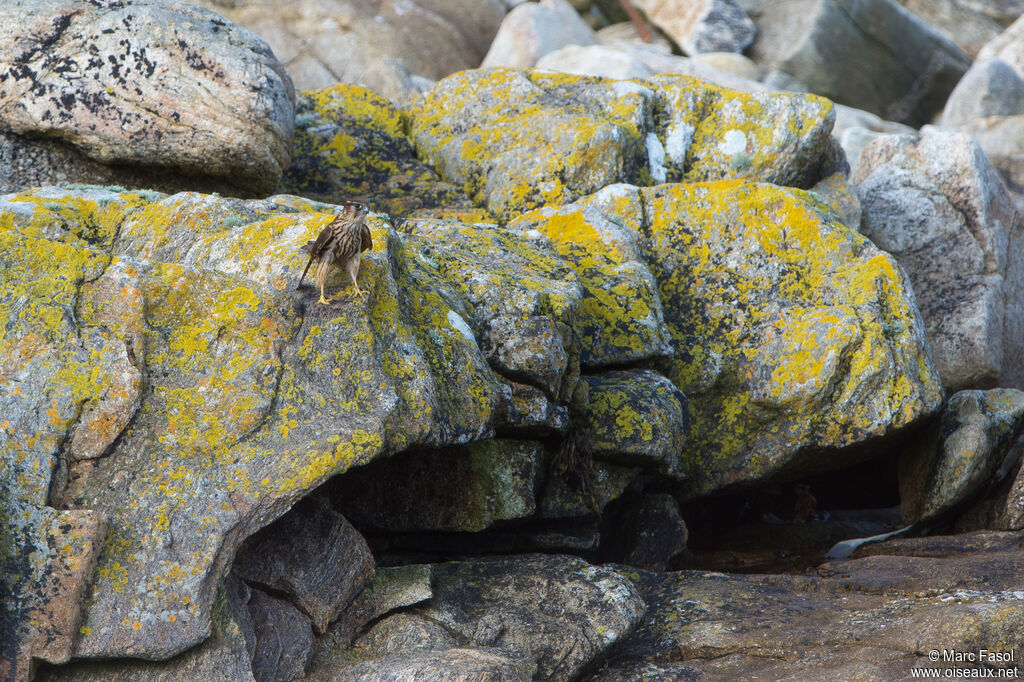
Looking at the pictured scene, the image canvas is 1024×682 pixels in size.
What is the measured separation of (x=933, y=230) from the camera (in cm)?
1291

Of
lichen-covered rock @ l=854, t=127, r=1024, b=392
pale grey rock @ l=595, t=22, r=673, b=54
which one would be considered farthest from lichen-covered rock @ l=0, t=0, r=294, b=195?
pale grey rock @ l=595, t=22, r=673, b=54

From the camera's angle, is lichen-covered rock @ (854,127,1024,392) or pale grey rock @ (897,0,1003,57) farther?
pale grey rock @ (897,0,1003,57)

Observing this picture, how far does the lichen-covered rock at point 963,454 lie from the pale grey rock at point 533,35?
1766 centimetres

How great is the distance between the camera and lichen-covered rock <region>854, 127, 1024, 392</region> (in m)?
12.3

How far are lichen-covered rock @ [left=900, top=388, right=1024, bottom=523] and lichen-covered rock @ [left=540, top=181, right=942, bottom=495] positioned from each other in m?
0.67

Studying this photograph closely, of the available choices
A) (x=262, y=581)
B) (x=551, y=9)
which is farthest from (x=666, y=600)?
(x=551, y=9)

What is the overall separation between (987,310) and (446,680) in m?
9.77

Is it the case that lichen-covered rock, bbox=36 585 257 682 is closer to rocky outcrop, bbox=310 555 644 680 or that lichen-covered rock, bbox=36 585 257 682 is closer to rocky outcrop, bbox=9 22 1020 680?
rocky outcrop, bbox=9 22 1020 680

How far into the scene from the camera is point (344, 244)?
666 centimetres

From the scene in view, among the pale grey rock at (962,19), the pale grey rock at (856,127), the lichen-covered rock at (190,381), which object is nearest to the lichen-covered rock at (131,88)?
the lichen-covered rock at (190,381)

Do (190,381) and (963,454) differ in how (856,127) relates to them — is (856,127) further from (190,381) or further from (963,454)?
(190,381)

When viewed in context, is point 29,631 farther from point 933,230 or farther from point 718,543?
point 933,230

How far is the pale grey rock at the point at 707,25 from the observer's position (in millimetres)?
30094

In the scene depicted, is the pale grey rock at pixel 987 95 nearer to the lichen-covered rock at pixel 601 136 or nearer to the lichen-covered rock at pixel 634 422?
the lichen-covered rock at pixel 601 136
